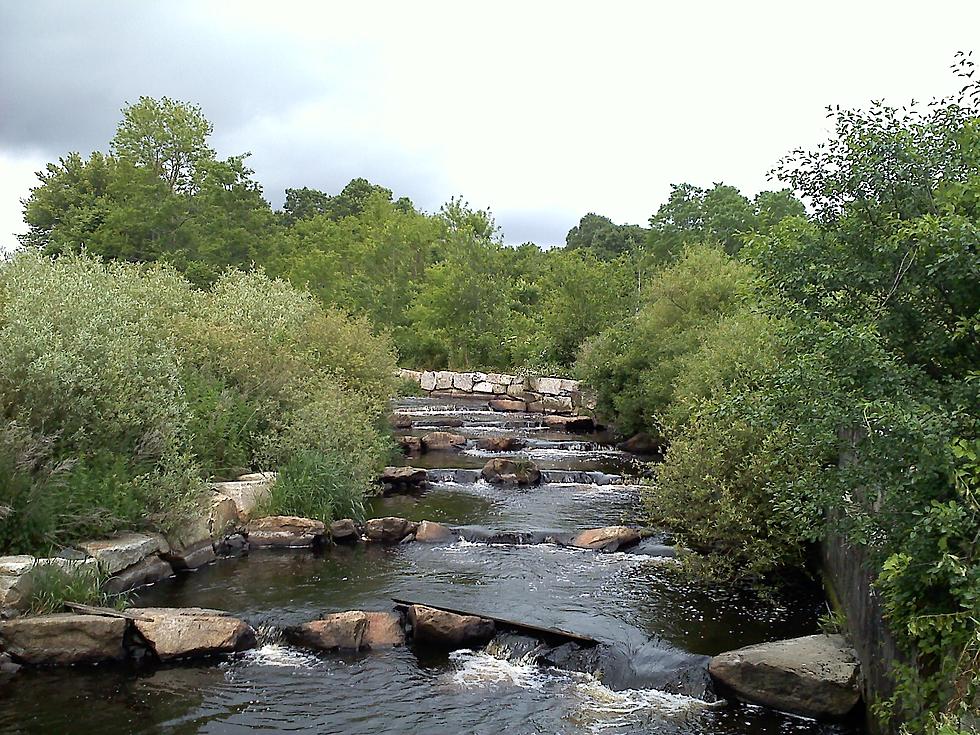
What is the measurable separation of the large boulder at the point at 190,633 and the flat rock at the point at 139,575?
1.03 metres

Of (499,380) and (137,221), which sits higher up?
(137,221)

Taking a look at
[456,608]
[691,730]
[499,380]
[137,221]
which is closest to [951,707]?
[691,730]

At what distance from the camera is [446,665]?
28.3 feet

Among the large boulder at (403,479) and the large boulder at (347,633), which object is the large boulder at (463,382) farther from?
the large boulder at (347,633)

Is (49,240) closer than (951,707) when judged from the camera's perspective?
No

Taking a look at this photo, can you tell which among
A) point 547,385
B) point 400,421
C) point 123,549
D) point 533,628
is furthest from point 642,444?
point 123,549

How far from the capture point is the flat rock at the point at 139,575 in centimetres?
988

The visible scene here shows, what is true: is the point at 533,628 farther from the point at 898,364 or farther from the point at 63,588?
the point at 898,364

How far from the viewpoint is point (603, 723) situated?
24.1 feet

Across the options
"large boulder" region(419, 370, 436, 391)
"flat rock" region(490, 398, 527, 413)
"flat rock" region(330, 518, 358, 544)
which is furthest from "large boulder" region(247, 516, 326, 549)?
"large boulder" region(419, 370, 436, 391)

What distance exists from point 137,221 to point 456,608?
38.2 m

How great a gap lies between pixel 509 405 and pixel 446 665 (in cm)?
2163

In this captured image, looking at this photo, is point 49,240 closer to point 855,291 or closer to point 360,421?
point 360,421

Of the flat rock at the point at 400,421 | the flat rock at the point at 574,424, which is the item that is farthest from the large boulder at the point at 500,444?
the flat rock at the point at 574,424
